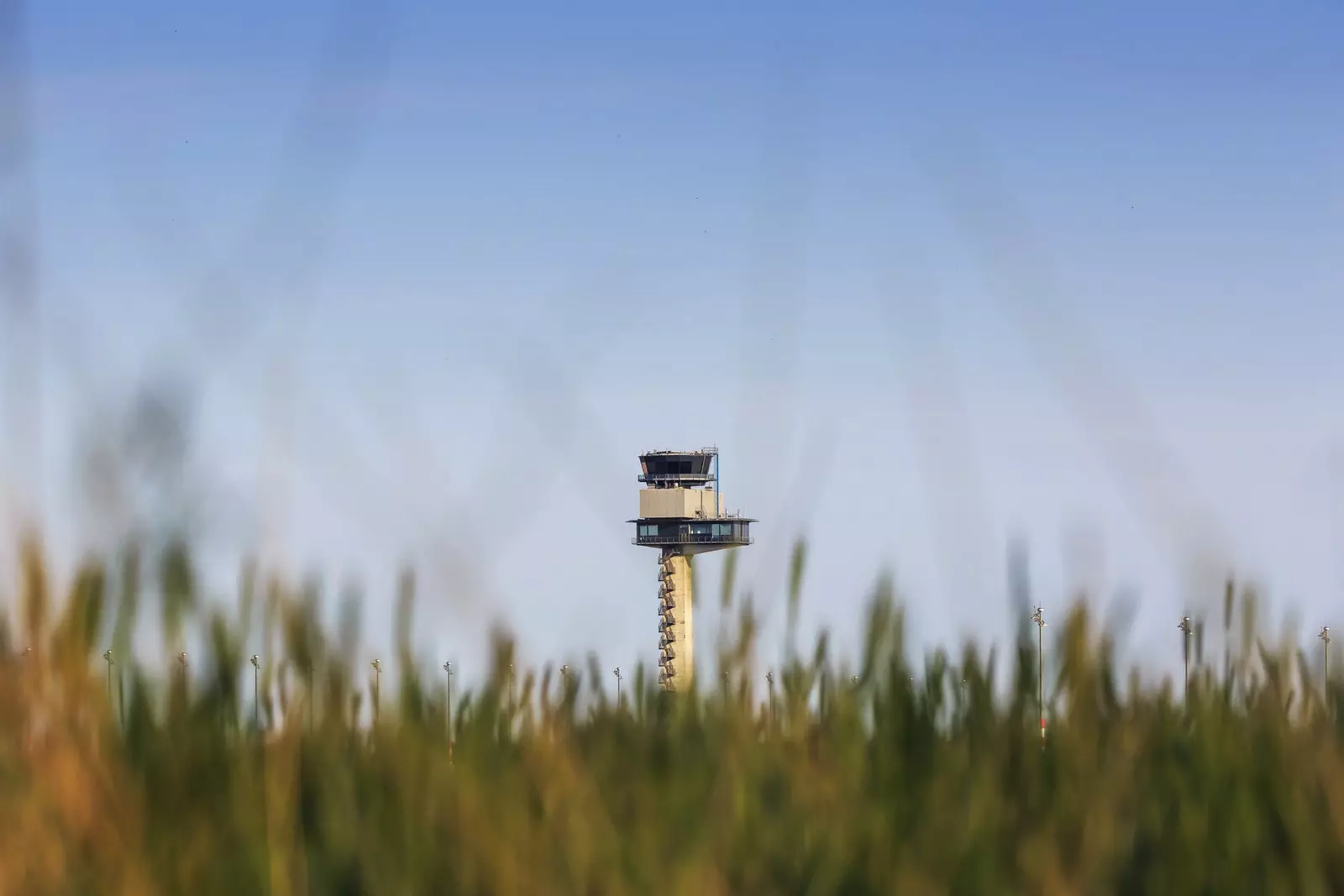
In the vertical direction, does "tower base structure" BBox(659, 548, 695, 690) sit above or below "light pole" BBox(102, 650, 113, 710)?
below

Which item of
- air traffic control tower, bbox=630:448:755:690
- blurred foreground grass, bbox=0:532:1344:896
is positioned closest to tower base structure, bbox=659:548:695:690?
air traffic control tower, bbox=630:448:755:690

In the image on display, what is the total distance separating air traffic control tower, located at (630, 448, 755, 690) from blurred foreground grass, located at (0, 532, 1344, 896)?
10277 cm

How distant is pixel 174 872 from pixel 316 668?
53cm

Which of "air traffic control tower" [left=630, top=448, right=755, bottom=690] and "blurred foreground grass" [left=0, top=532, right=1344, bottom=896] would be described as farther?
"air traffic control tower" [left=630, top=448, right=755, bottom=690]

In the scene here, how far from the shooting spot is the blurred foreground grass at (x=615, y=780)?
2.79 meters

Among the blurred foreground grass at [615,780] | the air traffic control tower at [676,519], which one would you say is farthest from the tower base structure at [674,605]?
the blurred foreground grass at [615,780]

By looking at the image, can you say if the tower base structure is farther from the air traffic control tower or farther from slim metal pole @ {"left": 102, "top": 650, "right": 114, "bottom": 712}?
slim metal pole @ {"left": 102, "top": 650, "right": 114, "bottom": 712}

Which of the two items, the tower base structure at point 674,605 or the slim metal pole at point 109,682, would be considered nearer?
the slim metal pole at point 109,682

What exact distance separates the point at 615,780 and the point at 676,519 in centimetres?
10366

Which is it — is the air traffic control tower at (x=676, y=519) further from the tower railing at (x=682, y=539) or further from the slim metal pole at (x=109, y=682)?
the slim metal pole at (x=109, y=682)

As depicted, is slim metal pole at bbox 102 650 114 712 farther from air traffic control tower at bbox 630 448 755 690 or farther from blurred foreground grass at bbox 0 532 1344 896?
air traffic control tower at bbox 630 448 755 690

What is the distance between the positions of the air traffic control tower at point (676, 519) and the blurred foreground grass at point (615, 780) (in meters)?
103

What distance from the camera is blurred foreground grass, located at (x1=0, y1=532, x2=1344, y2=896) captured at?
279 centimetres

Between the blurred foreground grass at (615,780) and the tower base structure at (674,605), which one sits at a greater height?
the blurred foreground grass at (615,780)
